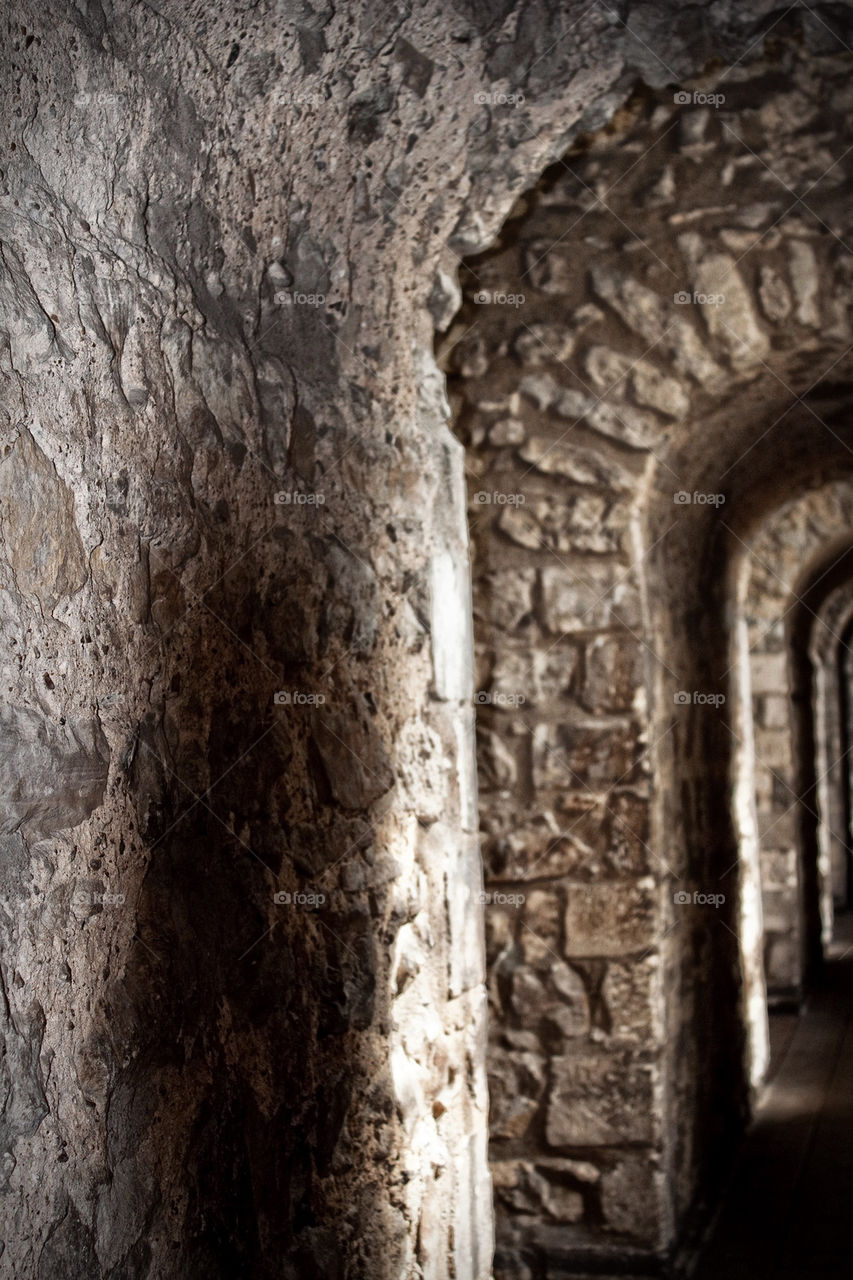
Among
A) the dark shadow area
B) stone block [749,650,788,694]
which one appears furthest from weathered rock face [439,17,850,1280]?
stone block [749,650,788,694]

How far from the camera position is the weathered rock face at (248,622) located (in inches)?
57.0

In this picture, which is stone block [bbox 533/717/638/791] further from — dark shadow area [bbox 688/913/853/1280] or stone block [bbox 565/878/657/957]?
dark shadow area [bbox 688/913/853/1280]

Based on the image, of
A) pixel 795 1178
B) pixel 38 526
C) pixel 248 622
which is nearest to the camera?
pixel 38 526

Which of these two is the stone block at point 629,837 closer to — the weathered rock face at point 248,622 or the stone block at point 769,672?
the weathered rock face at point 248,622

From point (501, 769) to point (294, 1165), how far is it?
1.57 m

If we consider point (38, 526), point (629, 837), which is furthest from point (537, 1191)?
point (38, 526)

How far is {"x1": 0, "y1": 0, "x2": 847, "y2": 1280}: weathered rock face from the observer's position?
4.75 feet

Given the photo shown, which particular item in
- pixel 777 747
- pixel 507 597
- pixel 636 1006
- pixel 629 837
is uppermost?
pixel 507 597

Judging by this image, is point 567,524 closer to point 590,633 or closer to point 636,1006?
point 590,633

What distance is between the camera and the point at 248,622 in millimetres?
1733

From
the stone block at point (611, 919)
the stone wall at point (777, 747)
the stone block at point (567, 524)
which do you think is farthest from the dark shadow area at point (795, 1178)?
the stone block at point (567, 524)

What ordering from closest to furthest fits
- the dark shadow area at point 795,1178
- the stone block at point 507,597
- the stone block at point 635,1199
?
1. the stone block at point 635,1199
2. the stone block at point 507,597
3. the dark shadow area at point 795,1178

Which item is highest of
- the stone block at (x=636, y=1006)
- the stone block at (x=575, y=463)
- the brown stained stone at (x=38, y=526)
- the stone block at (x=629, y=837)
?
the stone block at (x=575, y=463)

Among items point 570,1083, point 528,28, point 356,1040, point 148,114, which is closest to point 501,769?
point 570,1083
